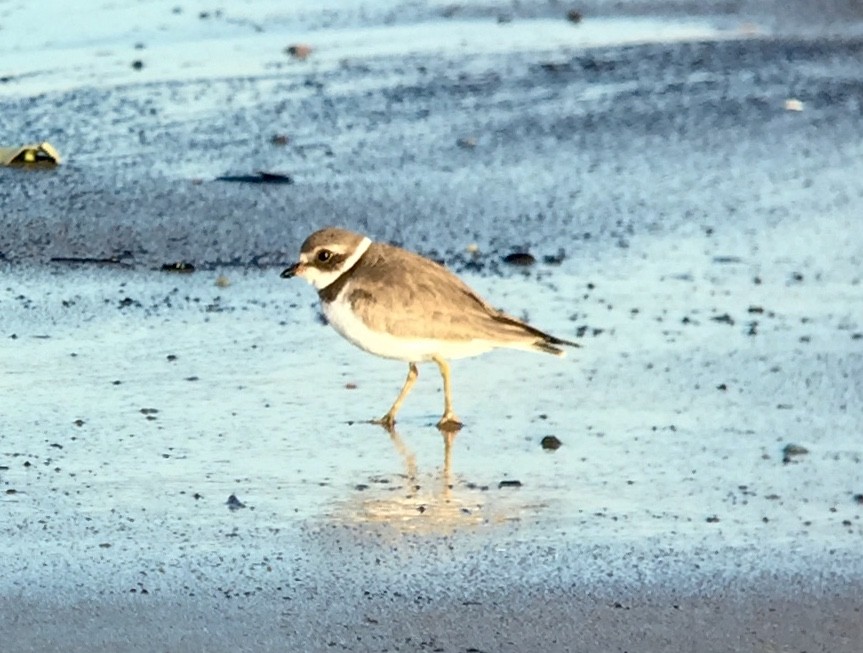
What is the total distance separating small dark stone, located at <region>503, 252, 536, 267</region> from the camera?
24.5 ft

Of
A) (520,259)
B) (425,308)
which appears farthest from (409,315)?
(520,259)

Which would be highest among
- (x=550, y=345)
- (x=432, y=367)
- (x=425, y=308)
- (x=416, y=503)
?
(x=425, y=308)

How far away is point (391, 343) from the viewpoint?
5.98 meters

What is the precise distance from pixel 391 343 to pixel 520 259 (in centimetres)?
159

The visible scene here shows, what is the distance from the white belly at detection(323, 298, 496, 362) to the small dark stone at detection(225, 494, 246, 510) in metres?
1.02

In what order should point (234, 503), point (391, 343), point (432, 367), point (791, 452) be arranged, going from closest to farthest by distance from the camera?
point (234, 503)
point (791, 452)
point (391, 343)
point (432, 367)

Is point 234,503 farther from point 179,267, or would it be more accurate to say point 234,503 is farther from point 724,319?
point 179,267

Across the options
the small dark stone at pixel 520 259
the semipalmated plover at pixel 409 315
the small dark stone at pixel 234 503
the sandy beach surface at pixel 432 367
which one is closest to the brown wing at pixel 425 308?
the semipalmated plover at pixel 409 315

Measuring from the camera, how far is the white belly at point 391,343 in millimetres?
5977

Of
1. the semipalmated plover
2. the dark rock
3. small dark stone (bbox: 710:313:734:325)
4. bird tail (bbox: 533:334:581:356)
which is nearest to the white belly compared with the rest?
the semipalmated plover

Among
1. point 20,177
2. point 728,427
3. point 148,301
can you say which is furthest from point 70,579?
point 20,177

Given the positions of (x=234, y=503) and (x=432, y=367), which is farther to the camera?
(x=432, y=367)

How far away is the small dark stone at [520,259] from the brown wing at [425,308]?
1348 mm

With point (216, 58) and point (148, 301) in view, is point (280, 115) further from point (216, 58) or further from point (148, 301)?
point (148, 301)
